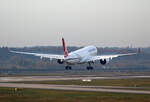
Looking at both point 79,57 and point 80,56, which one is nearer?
point 79,57

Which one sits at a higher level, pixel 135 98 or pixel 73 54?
pixel 73 54

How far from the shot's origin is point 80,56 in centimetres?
12444

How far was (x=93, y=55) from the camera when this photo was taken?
131875 millimetres

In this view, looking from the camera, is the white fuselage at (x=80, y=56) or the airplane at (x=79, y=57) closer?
the white fuselage at (x=80, y=56)

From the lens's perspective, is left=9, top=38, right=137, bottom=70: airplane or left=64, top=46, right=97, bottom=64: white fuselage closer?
left=64, top=46, right=97, bottom=64: white fuselage

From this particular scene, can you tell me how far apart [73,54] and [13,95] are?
59.9 m

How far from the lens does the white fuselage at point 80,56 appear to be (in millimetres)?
119412

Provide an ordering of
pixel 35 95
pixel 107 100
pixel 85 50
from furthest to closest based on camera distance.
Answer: pixel 85 50 < pixel 35 95 < pixel 107 100

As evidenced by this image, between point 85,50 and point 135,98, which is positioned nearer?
point 135,98

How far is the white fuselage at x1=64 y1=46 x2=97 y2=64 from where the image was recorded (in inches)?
4701

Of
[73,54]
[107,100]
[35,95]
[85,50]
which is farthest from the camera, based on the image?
[85,50]

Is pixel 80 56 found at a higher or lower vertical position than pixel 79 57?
higher

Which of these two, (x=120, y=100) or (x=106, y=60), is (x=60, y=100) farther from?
(x=106, y=60)

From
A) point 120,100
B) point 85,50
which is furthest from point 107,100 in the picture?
point 85,50
